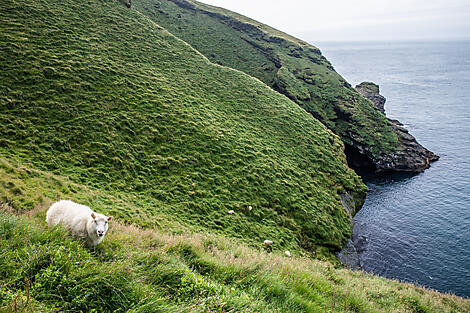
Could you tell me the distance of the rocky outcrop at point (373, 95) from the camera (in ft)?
339

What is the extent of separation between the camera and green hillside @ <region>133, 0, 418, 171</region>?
217 feet

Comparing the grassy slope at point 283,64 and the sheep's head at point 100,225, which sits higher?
the grassy slope at point 283,64

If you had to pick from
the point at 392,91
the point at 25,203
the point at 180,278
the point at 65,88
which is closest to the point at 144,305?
the point at 180,278

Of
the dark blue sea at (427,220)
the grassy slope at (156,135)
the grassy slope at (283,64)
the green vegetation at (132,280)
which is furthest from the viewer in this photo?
the grassy slope at (283,64)

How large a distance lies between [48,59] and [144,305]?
34.3m

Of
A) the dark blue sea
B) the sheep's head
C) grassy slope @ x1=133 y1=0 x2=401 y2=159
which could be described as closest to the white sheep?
the sheep's head

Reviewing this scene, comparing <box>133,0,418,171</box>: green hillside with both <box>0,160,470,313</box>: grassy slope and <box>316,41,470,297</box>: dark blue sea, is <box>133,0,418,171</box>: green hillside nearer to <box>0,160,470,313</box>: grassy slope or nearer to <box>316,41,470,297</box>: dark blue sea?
<box>316,41,470,297</box>: dark blue sea

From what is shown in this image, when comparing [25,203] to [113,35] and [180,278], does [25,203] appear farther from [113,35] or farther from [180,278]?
[113,35]

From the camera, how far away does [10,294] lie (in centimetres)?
371

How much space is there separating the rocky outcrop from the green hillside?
24.7 meters

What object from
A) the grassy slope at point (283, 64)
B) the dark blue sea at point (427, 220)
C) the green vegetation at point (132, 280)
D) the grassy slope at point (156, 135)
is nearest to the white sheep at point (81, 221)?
the green vegetation at point (132, 280)

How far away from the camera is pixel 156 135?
27719mm

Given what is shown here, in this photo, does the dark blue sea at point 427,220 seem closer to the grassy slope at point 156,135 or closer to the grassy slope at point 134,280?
the grassy slope at point 156,135

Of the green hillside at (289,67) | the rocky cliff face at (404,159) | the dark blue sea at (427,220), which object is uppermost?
the green hillside at (289,67)
